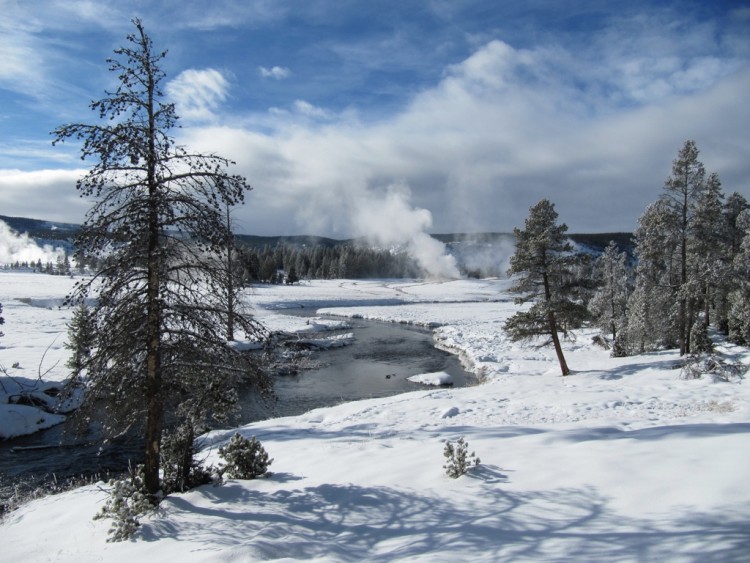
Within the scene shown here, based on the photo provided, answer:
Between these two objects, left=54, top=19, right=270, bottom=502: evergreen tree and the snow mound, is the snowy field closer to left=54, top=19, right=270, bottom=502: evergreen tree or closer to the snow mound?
left=54, top=19, right=270, bottom=502: evergreen tree

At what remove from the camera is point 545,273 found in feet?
72.1

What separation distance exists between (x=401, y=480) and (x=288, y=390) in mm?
16091

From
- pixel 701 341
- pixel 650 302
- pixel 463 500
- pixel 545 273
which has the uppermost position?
pixel 545 273

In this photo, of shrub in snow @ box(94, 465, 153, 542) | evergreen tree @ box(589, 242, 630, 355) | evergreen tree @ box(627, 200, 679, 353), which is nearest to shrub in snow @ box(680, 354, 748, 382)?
evergreen tree @ box(627, 200, 679, 353)

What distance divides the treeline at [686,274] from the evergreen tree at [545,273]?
204cm

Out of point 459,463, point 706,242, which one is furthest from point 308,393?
point 706,242

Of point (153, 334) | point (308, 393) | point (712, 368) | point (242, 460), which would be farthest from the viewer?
point (308, 393)

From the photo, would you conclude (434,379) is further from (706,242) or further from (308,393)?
(706,242)

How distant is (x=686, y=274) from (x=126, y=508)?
2796cm

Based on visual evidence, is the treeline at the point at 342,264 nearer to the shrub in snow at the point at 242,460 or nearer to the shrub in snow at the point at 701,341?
the shrub in snow at the point at 701,341

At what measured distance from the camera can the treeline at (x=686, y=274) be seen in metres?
21.7

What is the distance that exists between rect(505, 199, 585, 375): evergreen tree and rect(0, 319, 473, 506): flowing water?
17.9 ft

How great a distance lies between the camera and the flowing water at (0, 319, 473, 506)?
13.5 m

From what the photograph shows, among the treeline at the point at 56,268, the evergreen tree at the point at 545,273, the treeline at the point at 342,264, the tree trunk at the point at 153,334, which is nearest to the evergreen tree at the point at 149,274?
the tree trunk at the point at 153,334
